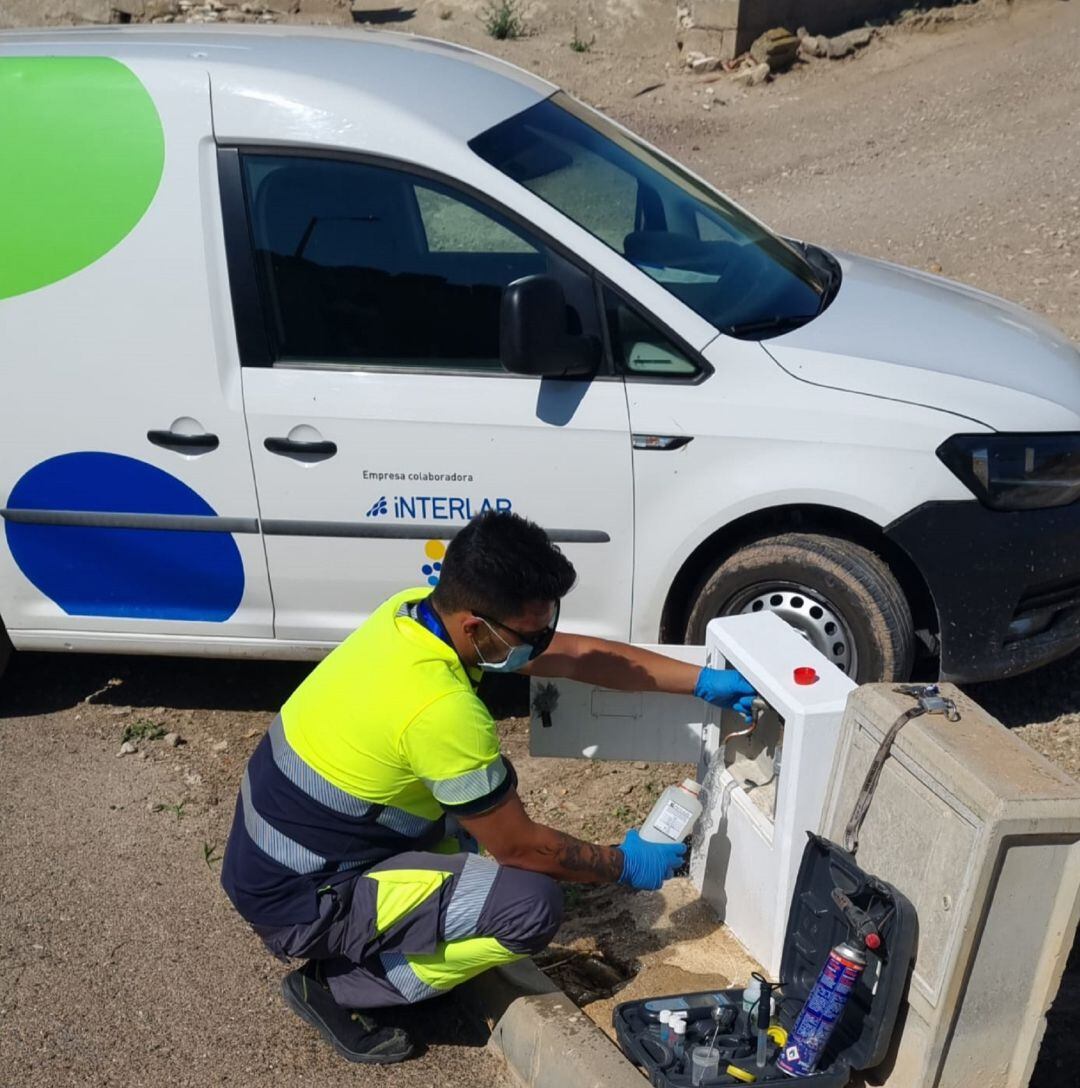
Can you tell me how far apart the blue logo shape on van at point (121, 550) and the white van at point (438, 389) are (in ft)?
0.05

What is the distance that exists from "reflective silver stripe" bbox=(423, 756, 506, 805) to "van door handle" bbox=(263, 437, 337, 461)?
59.1 inches

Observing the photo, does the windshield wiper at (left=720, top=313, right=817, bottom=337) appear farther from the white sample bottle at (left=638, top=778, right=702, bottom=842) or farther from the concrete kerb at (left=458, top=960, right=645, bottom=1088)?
the concrete kerb at (left=458, top=960, right=645, bottom=1088)

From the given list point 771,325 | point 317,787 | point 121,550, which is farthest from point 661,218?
point 317,787

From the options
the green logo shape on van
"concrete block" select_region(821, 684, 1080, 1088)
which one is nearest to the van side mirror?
the green logo shape on van

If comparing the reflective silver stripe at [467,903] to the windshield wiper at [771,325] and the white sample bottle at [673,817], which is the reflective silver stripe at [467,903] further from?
the windshield wiper at [771,325]

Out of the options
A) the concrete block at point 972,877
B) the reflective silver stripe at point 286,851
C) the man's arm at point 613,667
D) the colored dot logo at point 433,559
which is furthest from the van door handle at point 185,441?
the concrete block at point 972,877

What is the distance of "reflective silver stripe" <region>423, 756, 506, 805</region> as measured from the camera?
2.97 meters

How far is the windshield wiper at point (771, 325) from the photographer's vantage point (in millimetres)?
4195

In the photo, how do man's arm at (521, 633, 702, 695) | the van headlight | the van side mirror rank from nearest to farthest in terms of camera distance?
man's arm at (521, 633, 702, 695), the van side mirror, the van headlight

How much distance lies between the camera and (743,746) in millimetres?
3744

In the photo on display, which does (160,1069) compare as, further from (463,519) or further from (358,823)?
(463,519)

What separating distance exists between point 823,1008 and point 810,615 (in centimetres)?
167

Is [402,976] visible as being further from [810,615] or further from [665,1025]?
[810,615]

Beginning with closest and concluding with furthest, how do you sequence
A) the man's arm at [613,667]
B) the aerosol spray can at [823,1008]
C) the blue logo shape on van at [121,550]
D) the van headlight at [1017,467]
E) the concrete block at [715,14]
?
the aerosol spray can at [823,1008]
the man's arm at [613,667]
the van headlight at [1017,467]
the blue logo shape on van at [121,550]
the concrete block at [715,14]
